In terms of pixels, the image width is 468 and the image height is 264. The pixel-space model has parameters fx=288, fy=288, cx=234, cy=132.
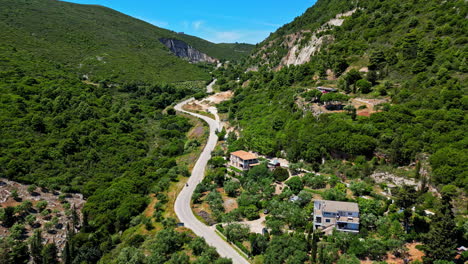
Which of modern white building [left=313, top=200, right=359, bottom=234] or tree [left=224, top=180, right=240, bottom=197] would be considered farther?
tree [left=224, top=180, right=240, bottom=197]

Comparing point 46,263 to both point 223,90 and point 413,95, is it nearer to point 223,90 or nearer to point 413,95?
point 413,95

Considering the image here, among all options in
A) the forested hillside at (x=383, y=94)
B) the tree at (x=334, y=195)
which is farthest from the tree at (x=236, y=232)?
the forested hillside at (x=383, y=94)

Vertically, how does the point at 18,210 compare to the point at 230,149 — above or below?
below

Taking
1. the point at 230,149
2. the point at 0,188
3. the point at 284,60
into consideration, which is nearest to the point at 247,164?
the point at 230,149

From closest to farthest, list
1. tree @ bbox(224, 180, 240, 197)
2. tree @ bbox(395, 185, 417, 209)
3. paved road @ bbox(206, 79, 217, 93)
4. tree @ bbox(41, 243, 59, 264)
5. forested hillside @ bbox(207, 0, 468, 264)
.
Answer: forested hillside @ bbox(207, 0, 468, 264)
tree @ bbox(395, 185, 417, 209)
tree @ bbox(41, 243, 59, 264)
tree @ bbox(224, 180, 240, 197)
paved road @ bbox(206, 79, 217, 93)

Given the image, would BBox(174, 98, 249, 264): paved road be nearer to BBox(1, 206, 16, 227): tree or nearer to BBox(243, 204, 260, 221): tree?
BBox(243, 204, 260, 221): tree

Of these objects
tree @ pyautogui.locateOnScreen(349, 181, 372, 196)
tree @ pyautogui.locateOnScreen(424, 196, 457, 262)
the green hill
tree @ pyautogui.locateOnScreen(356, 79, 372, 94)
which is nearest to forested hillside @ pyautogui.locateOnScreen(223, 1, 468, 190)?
tree @ pyautogui.locateOnScreen(356, 79, 372, 94)
